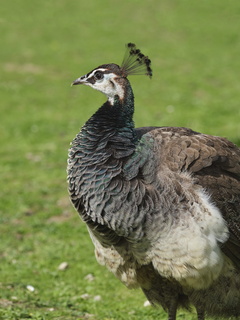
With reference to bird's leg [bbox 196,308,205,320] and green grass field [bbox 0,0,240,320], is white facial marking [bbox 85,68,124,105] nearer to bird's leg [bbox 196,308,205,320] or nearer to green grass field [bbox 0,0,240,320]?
bird's leg [bbox 196,308,205,320]

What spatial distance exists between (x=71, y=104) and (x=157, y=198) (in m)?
11.0

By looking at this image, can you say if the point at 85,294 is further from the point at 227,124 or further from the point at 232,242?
the point at 227,124

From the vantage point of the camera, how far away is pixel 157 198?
4.71 meters

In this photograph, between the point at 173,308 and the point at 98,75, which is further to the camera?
the point at 173,308

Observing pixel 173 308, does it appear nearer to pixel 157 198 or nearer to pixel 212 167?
pixel 157 198

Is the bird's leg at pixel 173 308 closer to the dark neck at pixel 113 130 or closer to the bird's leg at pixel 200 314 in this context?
the bird's leg at pixel 200 314

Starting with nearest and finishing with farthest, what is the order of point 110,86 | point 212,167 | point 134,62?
point 212,167, point 110,86, point 134,62

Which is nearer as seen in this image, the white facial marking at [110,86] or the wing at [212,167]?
the wing at [212,167]

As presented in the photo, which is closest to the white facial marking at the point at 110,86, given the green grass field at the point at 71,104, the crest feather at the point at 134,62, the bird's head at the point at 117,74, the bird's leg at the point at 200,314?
the bird's head at the point at 117,74

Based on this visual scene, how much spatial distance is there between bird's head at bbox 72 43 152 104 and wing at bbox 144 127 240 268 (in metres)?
0.46

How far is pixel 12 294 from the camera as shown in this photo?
21.6 feet

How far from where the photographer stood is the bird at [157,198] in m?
4.71

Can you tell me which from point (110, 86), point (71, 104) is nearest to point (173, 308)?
point (110, 86)

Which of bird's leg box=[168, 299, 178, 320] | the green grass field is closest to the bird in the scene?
bird's leg box=[168, 299, 178, 320]
